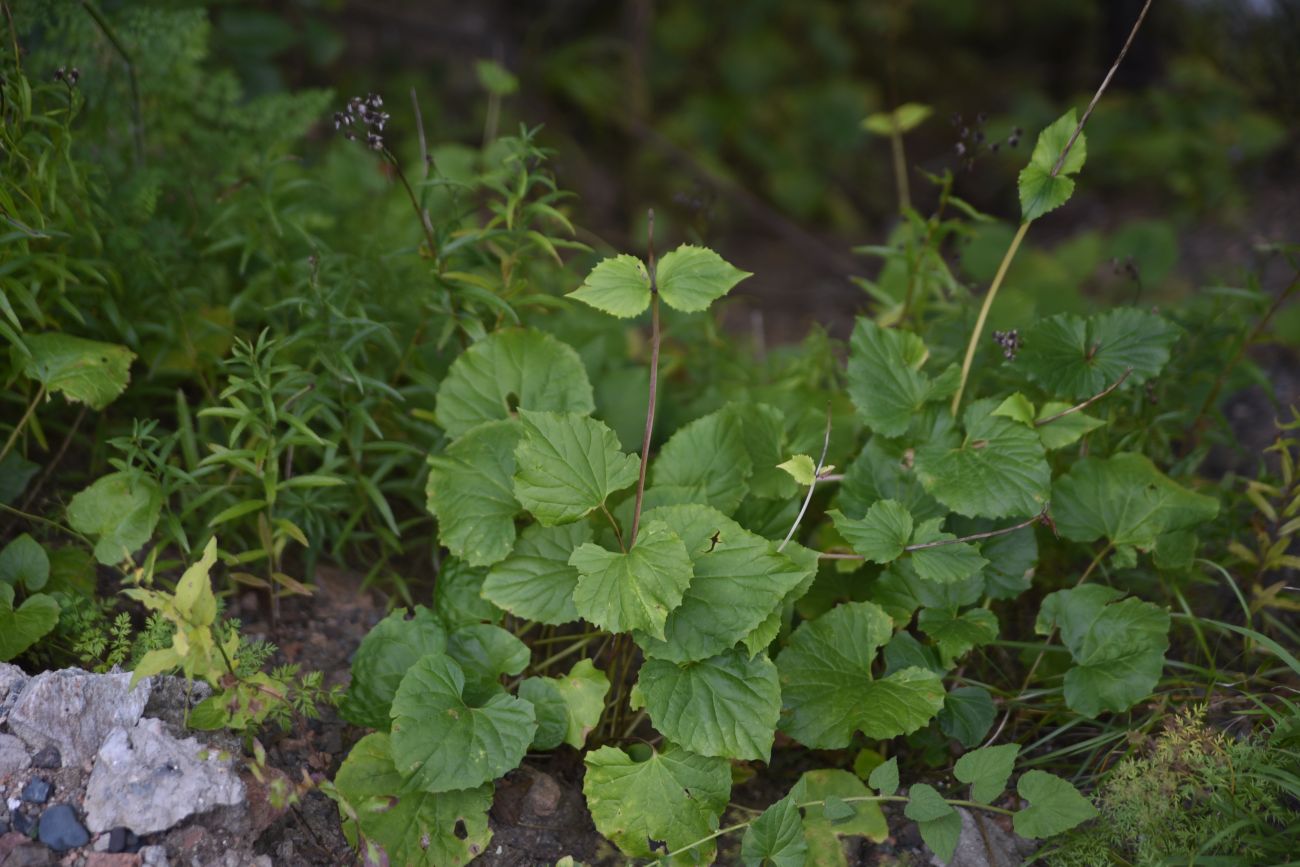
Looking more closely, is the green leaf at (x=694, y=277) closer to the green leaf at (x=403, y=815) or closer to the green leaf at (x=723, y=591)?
the green leaf at (x=723, y=591)

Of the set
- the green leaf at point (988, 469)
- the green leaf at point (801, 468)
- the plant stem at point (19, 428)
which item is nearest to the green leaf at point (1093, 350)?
the green leaf at point (988, 469)

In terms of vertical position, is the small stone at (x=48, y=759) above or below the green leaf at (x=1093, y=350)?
below

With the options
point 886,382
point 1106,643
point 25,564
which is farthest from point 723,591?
point 25,564

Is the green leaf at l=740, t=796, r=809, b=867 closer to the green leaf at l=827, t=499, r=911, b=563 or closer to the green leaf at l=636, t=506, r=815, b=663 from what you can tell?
the green leaf at l=636, t=506, r=815, b=663

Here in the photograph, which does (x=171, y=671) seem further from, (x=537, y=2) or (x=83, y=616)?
(x=537, y=2)

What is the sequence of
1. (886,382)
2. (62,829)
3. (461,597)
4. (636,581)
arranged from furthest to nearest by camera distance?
(886,382), (461,597), (636,581), (62,829)

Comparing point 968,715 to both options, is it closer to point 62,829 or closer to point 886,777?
point 886,777
